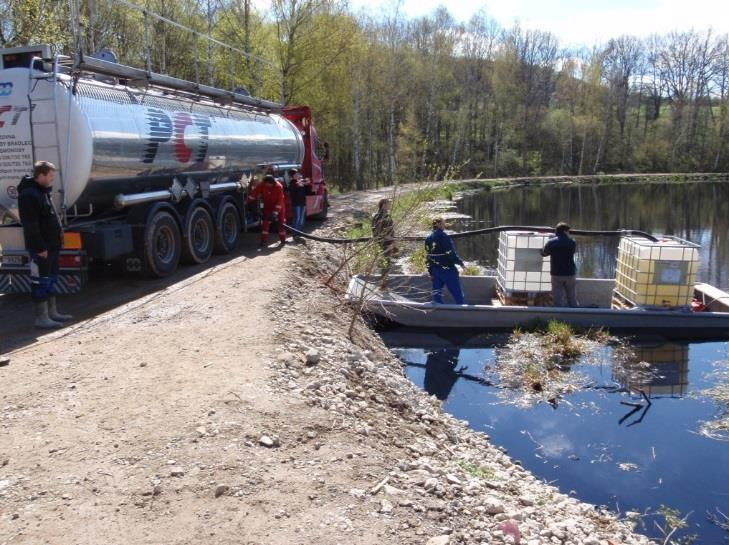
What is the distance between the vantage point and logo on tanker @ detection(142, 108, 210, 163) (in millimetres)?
10188

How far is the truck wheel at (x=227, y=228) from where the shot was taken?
1282 cm

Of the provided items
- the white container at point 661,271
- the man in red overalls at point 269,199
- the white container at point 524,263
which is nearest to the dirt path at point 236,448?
the white container at point 524,263

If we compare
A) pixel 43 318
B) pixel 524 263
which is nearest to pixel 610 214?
pixel 524 263

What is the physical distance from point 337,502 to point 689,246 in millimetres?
9368

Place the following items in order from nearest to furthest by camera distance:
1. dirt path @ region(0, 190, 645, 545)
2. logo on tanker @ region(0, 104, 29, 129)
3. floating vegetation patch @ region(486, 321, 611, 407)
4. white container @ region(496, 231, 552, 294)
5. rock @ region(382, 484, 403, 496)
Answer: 1. dirt path @ region(0, 190, 645, 545)
2. rock @ region(382, 484, 403, 496)
3. logo on tanker @ region(0, 104, 29, 129)
4. floating vegetation patch @ region(486, 321, 611, 407)
5. white container @ region(496, 231, 552, 294)

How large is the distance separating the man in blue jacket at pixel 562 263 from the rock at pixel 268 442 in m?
7.93

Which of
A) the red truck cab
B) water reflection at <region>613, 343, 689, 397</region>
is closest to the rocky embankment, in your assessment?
water reflection at <region>613, 343, 689, 397</region>

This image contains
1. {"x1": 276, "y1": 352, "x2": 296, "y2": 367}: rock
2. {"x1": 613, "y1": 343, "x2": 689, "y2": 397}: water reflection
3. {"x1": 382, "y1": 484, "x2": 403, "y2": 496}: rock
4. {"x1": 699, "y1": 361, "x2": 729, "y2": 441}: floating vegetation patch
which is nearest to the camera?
{"x1": 382, "y1": 484, "x2": 403, "y2": 496}: rock

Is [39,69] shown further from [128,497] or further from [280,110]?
[280,110]

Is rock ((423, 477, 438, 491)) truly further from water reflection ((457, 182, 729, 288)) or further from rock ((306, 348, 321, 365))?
water reflection ((457, 182, 729, 288))

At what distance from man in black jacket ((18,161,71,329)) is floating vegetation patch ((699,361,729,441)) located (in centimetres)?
828

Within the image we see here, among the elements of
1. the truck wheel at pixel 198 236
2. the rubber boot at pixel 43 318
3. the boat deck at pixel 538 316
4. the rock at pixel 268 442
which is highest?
the truck wheel at pixel 198 236

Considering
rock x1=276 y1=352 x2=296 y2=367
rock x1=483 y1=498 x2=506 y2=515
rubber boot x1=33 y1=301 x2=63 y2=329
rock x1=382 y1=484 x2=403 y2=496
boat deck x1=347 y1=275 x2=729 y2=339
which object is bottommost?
boat deck x1=347 y1=275 x2=729 y2=339

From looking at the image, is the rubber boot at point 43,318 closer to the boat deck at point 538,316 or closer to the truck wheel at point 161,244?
the truck wheel at point 161,244
